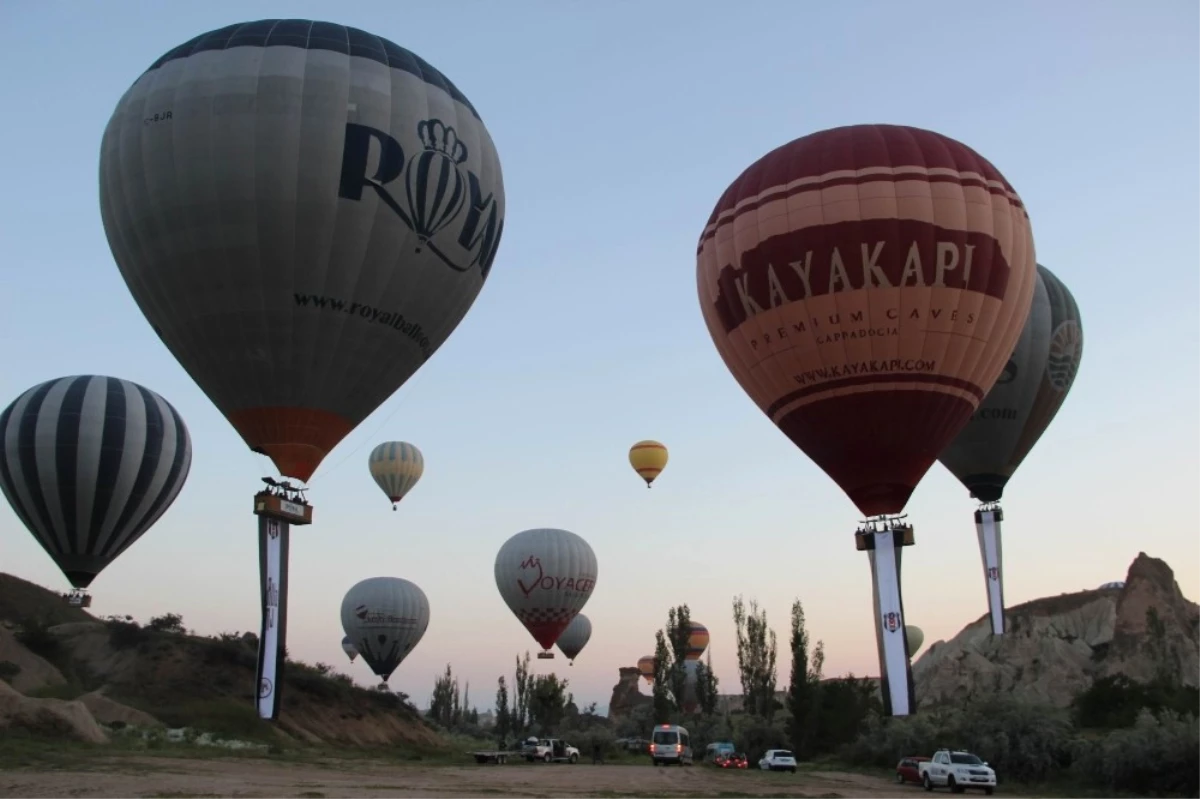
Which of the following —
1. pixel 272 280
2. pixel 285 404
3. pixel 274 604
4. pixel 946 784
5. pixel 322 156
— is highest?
pixel 322 156

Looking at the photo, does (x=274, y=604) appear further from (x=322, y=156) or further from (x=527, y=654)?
(x=527, y=654)

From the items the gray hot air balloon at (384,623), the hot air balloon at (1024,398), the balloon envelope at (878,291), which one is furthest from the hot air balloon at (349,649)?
the balloon envelope at (878,291)

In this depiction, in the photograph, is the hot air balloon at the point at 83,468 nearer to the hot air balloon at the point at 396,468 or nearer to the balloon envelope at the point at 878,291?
the hot air balloon at the point at 396,468

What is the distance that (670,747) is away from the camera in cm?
4081

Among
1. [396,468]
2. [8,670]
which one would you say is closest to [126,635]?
[8,670]

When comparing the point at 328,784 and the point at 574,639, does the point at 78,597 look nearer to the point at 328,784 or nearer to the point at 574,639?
the point at 328,784

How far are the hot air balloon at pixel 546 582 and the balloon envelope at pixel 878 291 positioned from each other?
35.0 m

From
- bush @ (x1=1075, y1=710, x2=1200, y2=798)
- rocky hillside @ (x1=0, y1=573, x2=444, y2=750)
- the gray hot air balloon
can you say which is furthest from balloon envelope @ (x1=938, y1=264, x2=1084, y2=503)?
the gray hot air balloon

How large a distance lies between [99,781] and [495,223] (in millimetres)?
17418

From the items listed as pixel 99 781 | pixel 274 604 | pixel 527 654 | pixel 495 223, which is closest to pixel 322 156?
pixel 495 223

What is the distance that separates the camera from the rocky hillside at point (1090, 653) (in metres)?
75.9

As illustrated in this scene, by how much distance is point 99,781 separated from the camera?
17.8 metres

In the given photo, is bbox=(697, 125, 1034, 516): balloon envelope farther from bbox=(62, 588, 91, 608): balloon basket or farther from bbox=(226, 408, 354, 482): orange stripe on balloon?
bbox=(62, 588, 91, 608): balloon basket

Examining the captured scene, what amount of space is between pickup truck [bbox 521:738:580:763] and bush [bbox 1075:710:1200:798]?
68.6ft
